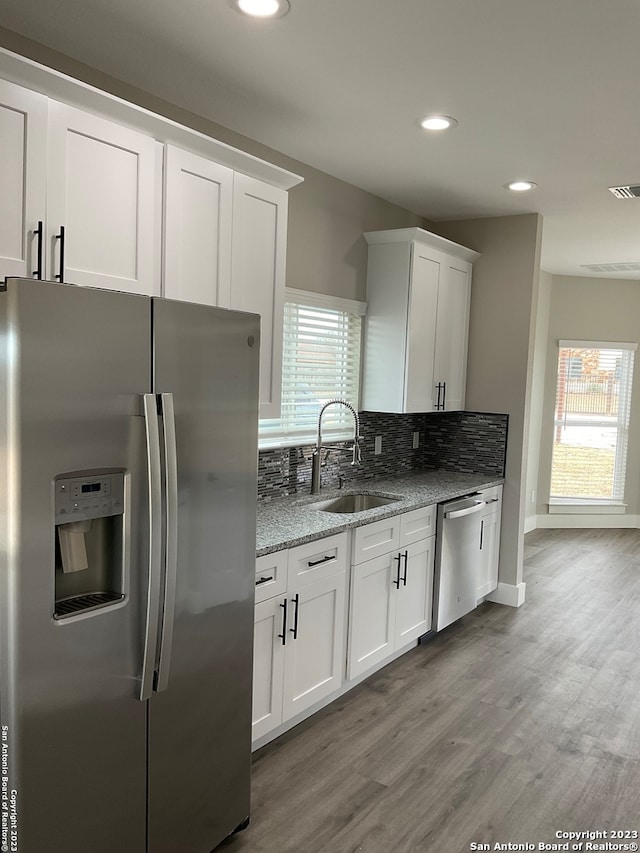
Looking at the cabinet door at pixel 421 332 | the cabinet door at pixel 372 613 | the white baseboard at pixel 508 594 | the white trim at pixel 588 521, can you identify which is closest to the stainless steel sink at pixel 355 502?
the cabinet door at pixel 372 613

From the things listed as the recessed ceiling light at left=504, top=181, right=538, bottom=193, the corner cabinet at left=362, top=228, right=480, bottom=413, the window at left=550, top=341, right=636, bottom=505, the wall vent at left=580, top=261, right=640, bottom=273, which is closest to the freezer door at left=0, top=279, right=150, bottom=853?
the corner cabinet at left=362, top=228, right=480, bottom=413

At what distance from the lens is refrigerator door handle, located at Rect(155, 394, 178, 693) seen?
1.89 meters

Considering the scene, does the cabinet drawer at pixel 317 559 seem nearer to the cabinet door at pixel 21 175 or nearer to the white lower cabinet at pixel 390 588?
the white lower cabinet at pixel 390 588

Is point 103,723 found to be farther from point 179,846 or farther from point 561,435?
point 561,435

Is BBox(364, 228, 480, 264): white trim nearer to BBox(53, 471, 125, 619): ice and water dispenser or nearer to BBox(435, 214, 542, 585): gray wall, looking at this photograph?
BBox(435, 214, 542, 585): gray wall

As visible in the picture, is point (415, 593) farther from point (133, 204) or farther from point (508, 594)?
point (133, 204)

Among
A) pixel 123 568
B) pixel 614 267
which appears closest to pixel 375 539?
pixel 123 568

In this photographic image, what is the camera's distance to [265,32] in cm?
228

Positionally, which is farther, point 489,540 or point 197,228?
point 489,540

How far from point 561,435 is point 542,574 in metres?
2.27

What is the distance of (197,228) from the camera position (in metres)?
2.59

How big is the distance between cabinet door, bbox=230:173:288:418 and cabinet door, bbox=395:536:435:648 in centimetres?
126

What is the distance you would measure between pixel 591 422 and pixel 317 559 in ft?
17.9

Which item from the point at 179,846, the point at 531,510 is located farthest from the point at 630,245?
the point at 179,846
